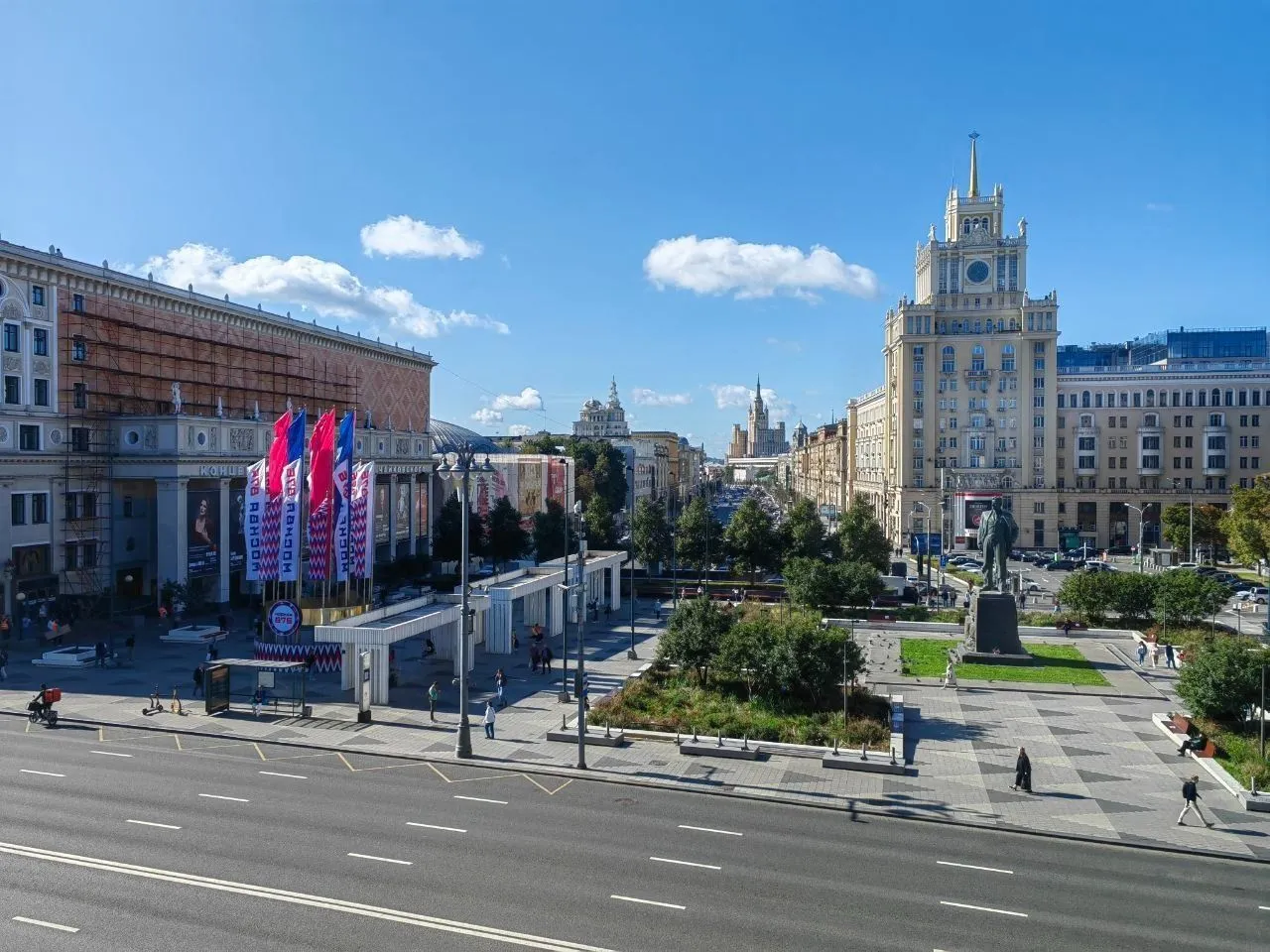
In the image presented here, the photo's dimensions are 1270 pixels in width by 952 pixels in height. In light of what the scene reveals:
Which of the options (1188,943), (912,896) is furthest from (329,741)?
(1188,943)

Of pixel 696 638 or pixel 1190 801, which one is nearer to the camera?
pixel 1190 801

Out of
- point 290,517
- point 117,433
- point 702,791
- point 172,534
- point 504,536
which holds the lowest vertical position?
point 702,791

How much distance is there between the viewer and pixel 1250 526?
70000mm

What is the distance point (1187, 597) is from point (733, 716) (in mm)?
29747

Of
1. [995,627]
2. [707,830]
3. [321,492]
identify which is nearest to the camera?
[707,830]

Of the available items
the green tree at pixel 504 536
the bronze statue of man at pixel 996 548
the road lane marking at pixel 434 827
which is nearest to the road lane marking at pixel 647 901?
the road lane marking at pixel 434 827

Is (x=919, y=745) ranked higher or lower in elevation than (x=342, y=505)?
lower

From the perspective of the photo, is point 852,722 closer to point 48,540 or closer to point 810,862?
point 810,862

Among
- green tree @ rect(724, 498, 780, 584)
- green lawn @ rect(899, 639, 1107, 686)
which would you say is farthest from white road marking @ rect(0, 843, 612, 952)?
green tree @ rect(724, 498, 780, 584)

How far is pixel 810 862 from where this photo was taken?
20312 millimetres

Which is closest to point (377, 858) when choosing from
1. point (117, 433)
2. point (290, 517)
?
point (290, 517)

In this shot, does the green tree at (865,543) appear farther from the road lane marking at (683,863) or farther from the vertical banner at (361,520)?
the road lane marking at (683,863)

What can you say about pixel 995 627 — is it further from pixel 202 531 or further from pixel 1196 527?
pixel 1196 527

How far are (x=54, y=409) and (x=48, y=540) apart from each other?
26.8 feet
